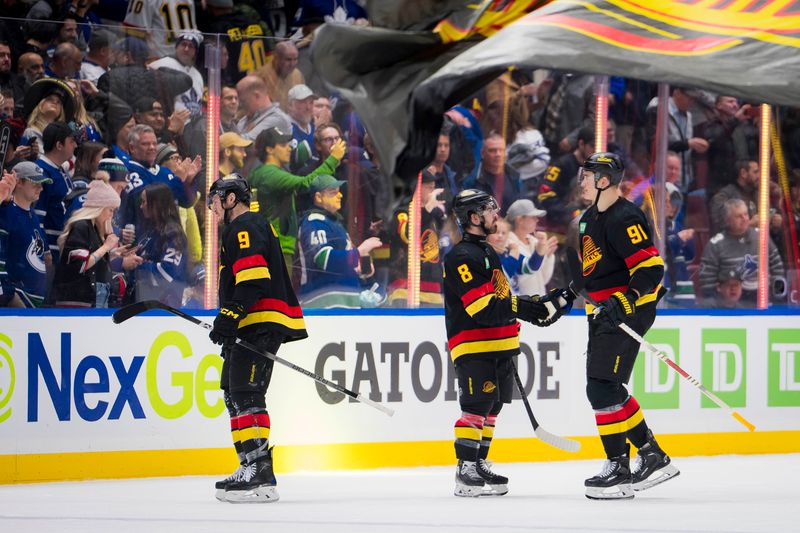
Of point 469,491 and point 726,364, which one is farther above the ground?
point 726,364

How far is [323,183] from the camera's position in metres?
7.87

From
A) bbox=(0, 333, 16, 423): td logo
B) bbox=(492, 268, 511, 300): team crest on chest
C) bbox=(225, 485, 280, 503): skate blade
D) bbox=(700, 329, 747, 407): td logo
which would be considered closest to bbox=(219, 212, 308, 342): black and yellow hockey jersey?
bbox=(225, 485, 280, 503): skate blade

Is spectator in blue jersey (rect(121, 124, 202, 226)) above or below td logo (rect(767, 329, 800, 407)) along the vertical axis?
above

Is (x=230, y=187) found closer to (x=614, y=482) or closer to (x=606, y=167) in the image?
(x=606, y=167)

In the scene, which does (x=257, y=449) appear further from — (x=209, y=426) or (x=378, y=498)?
(x=209, y=426)

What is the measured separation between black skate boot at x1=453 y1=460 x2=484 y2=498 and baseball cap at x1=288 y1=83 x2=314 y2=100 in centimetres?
229

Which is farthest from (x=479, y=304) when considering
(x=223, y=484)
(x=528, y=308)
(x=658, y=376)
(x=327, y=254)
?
(x=658, y=376)

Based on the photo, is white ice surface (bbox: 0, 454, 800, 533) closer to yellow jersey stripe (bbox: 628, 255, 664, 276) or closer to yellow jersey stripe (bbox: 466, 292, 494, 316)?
yellow jersey stripe (bbox: 466, 292, 494, 316)

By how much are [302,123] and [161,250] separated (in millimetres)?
1046

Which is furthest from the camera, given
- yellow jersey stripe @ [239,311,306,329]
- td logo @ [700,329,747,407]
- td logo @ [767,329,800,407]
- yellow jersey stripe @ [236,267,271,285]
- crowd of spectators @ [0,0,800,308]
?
td logo @ [767,329,800,407]

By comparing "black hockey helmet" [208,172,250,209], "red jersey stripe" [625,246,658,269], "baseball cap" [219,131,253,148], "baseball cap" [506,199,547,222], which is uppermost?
"baseball cap" [219,131,253,148]

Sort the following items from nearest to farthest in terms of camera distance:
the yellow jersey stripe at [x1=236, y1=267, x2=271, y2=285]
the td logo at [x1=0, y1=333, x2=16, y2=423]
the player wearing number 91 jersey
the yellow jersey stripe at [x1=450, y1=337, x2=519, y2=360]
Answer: the yellow jersey stripe at [x1=236, y1=267, x2=271, y2=285] → the yellow jersey stripe at [x1=450, y1=337, x2=519, y2=360] → the td logo at [x1=0, y1=333, x2=16, y2=423] → the player wearing number 91 jersey

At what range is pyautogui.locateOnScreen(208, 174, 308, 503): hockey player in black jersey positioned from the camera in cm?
631

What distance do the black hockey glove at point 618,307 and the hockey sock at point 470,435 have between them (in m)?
0.78
